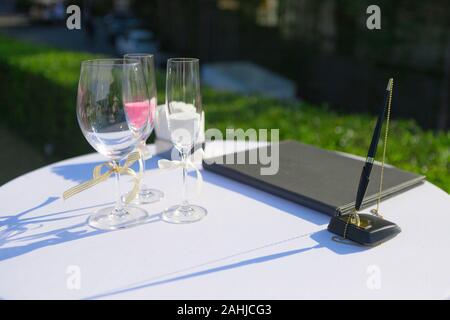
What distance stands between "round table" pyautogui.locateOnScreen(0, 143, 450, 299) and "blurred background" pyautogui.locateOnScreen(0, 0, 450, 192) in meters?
1.15

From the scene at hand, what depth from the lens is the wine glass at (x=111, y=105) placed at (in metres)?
1.42

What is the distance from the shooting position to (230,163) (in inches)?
78.4

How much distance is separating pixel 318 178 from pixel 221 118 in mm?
1926

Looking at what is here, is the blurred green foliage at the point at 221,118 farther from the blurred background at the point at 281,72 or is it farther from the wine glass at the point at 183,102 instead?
the wine glass at the point at 183,102

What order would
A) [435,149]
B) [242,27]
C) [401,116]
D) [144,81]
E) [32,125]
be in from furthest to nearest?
[242,27], [401,116], [32,125], [435,149], [144,81]

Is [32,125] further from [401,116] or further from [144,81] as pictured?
[401,116]

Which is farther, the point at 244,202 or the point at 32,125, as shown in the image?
the point at 32,125

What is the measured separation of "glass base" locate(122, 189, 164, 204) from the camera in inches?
68.2

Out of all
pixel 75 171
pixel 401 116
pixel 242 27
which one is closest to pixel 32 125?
pixel 75 171

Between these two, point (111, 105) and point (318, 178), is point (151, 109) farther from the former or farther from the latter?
point (318, 178)

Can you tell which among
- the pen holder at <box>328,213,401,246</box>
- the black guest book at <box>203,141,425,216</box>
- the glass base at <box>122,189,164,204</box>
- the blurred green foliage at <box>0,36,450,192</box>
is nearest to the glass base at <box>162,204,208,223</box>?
the glass base at <box>122,189,164,204</box>

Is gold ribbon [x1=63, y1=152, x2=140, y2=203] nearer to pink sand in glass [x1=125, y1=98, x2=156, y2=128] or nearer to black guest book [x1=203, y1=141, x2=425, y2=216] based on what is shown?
pink sand in glass [x1=125, y1=98, x2=156, y2=128]

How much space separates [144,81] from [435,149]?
2107 mm

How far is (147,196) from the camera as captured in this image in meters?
1.77
